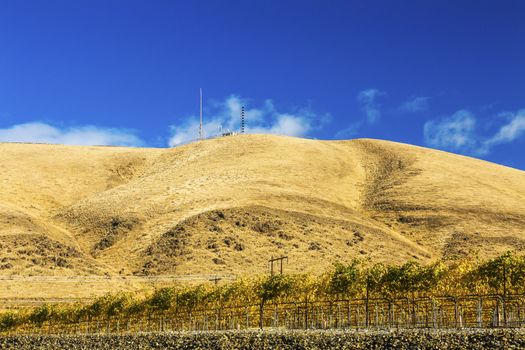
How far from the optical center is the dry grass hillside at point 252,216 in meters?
130

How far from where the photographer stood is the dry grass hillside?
130 metres

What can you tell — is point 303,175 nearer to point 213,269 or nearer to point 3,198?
point 213,269

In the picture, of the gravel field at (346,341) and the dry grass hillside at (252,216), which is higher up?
the dry grass hillside at (252,216)

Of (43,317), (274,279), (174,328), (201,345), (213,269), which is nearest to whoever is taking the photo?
(201,345)

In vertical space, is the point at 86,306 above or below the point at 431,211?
below

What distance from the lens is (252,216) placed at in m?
143

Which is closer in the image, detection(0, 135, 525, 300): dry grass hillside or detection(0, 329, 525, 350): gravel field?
detection(0, 329, 525, 350): gravel field

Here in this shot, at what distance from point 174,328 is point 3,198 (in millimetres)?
91088

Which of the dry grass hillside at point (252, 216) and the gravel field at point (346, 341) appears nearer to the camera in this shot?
the gravel field at point (346, 341)

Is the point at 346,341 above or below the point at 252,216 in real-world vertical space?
below

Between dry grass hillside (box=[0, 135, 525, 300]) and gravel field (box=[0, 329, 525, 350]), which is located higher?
dry grass hillside (box=[0, 135, 525, 300])

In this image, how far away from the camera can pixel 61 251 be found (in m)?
132

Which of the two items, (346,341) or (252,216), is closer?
(346,341)

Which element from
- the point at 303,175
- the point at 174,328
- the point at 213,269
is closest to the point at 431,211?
the point at 303,175
